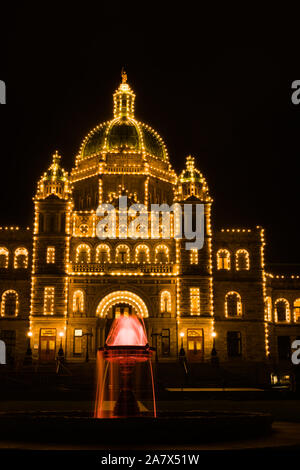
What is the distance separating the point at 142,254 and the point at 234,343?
12.7 meters

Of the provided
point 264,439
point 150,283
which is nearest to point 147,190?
point 150,283

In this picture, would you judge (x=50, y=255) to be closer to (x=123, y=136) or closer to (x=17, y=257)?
(x=17, y=257)

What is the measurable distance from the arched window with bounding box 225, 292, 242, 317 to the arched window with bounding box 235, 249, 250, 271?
8.71 feet

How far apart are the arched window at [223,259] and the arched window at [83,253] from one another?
42.9 feet

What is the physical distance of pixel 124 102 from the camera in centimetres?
7475

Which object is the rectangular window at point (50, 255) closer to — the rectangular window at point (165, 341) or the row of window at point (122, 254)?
the row of window at point (122, 254)

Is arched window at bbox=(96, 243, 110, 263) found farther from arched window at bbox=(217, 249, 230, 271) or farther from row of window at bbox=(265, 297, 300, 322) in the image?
row of window at bbox=(265, 297, 300, 322)

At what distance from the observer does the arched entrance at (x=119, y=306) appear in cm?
5919

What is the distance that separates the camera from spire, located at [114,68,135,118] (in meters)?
74.2

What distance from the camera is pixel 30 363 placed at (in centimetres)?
5269

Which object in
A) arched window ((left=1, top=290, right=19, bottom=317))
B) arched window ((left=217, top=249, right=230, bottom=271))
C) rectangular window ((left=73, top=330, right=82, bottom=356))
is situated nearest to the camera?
rectangular window ((left=73, top=330, right=82, bottom=356))

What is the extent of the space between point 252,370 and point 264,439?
38.8 m

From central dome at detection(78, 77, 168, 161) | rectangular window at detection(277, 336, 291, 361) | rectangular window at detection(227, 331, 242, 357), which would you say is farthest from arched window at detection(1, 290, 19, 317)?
rectangular window at detection(277, 336, 291, 361)

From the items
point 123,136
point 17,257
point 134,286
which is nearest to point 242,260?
point 134,286
